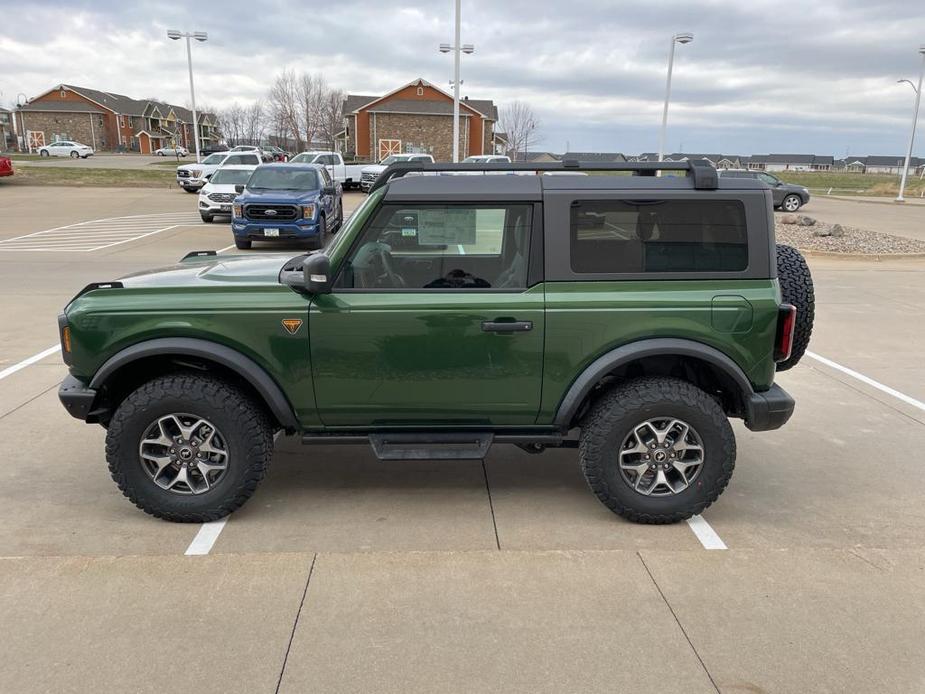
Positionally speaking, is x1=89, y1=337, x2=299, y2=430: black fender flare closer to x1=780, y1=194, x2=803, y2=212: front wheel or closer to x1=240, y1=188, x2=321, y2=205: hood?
x1=240, y1=188, x2=321, y2=205: hood

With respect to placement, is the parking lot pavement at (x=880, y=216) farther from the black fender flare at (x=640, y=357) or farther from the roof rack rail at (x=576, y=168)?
the black fender flare at (x=640, y=357)

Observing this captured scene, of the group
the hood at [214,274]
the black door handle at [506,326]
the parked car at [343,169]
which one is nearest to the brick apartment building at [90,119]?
the parked car at [343,169]

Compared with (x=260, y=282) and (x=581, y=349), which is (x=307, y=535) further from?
(x=581, y=349)

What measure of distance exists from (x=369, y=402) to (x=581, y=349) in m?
1.12

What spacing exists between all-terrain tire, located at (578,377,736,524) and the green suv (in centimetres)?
1

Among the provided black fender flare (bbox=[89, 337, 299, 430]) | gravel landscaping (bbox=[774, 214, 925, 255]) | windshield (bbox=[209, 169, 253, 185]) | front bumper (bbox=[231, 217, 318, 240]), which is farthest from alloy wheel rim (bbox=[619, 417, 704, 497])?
windshield (bbox=[209, 169, 253, 185])

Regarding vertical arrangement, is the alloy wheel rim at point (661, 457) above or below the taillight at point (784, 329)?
below

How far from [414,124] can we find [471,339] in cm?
5867

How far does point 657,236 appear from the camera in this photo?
364 cm

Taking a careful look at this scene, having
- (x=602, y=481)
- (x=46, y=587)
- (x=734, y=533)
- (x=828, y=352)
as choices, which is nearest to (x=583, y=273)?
(x=602, y=481)

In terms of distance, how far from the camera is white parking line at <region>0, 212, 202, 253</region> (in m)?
14.4

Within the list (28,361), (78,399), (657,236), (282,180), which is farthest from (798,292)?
(282,180)

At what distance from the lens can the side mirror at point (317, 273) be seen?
11.4 feet

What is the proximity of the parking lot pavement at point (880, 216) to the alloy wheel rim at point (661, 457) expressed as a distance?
60.3 ft
